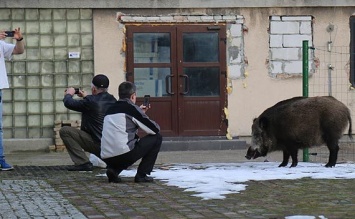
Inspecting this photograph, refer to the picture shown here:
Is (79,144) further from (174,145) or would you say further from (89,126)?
(174,145)

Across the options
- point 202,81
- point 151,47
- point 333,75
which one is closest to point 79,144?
point 151,47

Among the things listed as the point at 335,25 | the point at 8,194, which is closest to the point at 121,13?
the point at 335,25

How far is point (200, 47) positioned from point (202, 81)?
0.63 meters

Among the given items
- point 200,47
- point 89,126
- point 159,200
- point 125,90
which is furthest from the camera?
point 200,47

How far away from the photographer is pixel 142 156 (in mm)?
10789

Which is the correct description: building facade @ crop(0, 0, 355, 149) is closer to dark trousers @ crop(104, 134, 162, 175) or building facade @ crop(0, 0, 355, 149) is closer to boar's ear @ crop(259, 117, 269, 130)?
boar's ear @ crop(259, 117, 269, 130)

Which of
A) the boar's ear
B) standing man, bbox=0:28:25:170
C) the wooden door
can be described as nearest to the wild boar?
the boar's ear

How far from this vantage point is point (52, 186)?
34.8 ft

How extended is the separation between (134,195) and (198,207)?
1.18 m

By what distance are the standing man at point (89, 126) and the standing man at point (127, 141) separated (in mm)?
1514

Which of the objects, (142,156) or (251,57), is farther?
(251,57)

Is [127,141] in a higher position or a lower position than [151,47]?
lower

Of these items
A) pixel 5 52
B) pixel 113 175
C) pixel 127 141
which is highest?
pixel 5 52

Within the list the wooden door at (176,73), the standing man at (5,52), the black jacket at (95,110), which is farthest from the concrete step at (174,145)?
the black jacket at (95,110)
